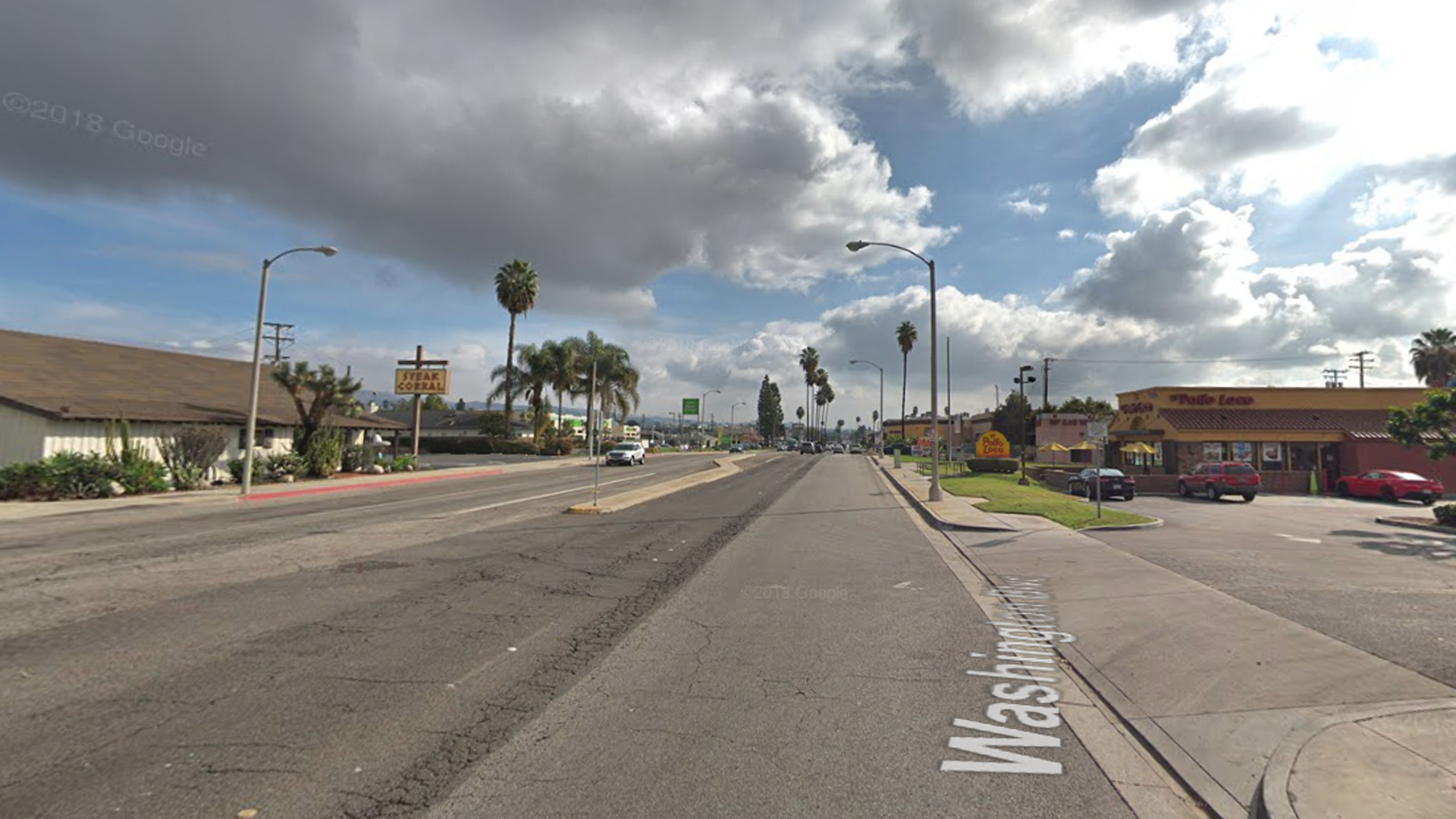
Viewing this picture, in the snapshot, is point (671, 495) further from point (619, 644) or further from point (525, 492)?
point (619, 644)

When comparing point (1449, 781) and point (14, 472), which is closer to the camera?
point (1449, 781)

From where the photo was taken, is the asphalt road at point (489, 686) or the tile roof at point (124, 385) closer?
Answer: the asphalt road at point (489, 686)

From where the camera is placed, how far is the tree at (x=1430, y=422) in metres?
18.4

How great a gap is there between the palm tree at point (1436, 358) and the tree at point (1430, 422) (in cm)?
4769

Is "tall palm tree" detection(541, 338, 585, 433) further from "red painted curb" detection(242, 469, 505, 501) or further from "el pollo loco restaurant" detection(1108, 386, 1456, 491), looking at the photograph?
"el pollo loco restaurant" detection(1108, 386, 1456, 491)

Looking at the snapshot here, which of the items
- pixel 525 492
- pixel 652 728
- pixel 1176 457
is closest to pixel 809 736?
pixel 652 728

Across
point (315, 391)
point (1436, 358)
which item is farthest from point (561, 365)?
point (1436, 358)

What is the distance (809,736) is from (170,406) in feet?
105

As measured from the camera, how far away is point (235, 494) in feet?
77.3

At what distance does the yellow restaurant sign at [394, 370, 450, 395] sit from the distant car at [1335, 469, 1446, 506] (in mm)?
50627

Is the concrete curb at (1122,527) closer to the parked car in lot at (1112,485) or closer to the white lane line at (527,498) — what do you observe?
the parked car in lot at (1112,485)

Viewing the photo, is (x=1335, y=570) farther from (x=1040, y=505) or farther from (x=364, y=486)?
(x=364, y=486)

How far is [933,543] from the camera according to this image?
14.4 metres

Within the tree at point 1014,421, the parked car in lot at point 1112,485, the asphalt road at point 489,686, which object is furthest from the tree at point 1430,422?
the tree at point 1014,421
